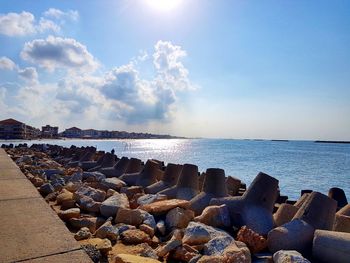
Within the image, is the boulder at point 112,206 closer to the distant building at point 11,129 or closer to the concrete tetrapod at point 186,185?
the concrete tetrapod at point 186,185

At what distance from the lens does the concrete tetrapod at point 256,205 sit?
4.89 metres

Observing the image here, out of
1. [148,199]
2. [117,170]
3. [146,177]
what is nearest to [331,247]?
[148,199]

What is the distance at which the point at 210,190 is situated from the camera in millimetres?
6117

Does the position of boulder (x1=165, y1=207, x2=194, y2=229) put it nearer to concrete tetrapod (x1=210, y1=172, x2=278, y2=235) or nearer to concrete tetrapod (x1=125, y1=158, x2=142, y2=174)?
concrete tetrapod (x1=210, y1=172, x2=278, y2=235)

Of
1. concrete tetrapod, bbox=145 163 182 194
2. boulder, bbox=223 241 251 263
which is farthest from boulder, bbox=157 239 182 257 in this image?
concrete tetrapod, bbox=145 163 182 194

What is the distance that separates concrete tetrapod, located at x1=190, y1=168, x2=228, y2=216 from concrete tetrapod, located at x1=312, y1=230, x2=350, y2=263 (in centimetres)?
217

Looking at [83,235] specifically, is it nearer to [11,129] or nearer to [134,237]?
[134,237]

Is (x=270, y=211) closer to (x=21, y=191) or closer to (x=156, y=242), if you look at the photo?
(x=156, y=242)

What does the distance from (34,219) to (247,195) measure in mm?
3366

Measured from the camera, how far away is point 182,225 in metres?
4.69

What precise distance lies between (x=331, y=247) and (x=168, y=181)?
442 centimetres

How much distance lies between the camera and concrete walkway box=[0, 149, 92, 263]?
2.53 meters

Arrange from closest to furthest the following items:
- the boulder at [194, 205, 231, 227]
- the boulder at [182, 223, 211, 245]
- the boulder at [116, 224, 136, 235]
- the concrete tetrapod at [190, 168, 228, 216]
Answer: the boulder at [182, 223, 211, 245]
the boulder at [116, 224, 136, 235]
the boulder at [194, 205, 231, 227]
the concrete tetrapod at [190, 168, 228, 216]

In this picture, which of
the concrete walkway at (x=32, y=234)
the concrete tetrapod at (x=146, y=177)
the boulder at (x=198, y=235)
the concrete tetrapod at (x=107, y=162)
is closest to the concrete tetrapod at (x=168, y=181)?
the concrete tetrapod at (x=146, y=177)
